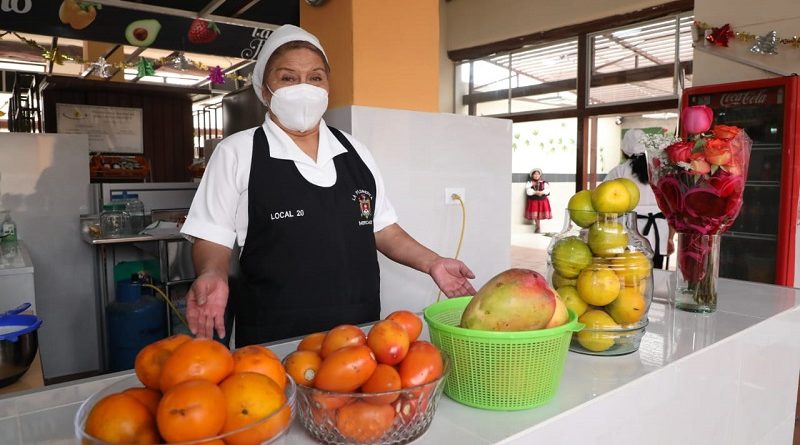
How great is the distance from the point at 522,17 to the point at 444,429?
6.97 meters

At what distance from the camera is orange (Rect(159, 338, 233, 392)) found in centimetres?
63

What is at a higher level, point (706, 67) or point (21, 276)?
point (706, 67)

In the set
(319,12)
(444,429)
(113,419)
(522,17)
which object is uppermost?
(522,17)

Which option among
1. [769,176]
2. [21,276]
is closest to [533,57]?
[769,176]

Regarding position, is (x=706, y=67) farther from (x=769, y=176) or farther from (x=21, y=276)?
(x=21, y=276)

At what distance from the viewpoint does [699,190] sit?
138 cm

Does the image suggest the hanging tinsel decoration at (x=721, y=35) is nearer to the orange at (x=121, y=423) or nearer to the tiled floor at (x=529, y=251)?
the tiled floor at (x=529, y=251)

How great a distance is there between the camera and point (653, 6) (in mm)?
5758

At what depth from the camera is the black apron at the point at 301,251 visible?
166cm

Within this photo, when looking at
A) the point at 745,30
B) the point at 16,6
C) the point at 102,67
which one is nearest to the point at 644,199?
the point at 745,30

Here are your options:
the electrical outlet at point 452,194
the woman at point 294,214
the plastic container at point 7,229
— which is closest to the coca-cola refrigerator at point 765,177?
the electrical outlet at point 452,194

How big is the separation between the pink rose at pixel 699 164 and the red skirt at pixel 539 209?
31.9 feet

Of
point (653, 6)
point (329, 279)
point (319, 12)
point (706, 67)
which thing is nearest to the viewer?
point (329, 279)

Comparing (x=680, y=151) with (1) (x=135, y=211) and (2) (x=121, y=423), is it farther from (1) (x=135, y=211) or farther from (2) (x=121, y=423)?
(1) (x=135, y=211)
